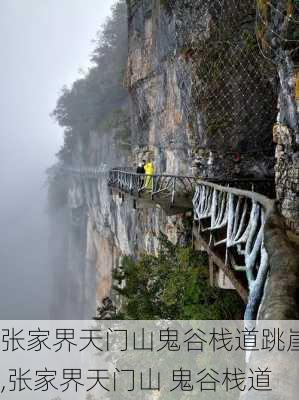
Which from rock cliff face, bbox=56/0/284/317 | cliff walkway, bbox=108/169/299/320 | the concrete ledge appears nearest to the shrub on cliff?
cliff walkway, bbox=108/169/299/320

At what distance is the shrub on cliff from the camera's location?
6.62 meters

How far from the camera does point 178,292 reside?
7.30m

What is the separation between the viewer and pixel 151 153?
14578mm

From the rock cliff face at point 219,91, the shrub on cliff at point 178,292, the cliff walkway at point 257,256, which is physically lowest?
the shrub on cliff at point 178,292

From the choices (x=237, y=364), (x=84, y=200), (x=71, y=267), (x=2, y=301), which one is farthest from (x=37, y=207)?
(x=237, y=364)

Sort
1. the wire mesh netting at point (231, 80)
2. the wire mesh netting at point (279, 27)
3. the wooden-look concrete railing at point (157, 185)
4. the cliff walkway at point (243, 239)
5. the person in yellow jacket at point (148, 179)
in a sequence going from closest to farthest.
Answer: the cliff walkway at point (243, 239) < the wire mesh netting at point (279, 27) < the wire mesh netting at point (231, 80) < the wooden-look concrete railing at point (157, 185) < the person in yellow jacket at point (148, 179)

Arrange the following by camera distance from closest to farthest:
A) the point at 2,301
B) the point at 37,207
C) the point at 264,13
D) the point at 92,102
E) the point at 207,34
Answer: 1. the point at 264,13
2. the point at 207,34
3. the point at 92,102
4. the point at 2,301
5. the point at 37,207

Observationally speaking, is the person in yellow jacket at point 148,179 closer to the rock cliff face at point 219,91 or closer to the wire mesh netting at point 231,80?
the rock cliff face at point 219,91

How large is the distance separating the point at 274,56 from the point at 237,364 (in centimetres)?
523

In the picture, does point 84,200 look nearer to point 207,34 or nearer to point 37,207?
point 207,34

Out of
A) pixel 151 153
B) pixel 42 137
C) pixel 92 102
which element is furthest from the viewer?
pixel 42 137

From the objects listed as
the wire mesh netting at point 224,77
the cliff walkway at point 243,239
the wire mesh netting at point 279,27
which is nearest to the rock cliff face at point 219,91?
the wire mesh netting at point 224,77

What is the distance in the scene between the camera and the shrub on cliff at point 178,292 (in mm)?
6621

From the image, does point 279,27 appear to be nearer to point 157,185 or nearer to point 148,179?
point 148,179
